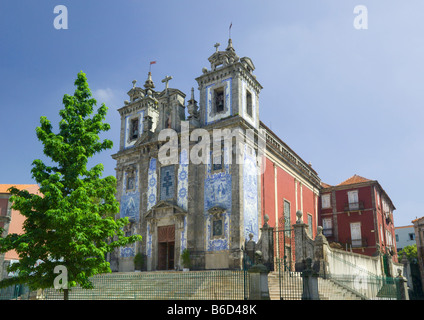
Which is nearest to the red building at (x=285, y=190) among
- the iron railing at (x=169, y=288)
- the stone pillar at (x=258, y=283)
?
the iron railing at (x=169, y=288)

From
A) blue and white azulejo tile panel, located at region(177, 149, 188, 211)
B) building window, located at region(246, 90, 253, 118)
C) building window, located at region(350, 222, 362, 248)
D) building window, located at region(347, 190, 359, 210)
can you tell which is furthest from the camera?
building window, located at region(347, 190, 359, 210)

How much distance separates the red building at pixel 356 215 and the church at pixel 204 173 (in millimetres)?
8848

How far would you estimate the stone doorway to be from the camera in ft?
81.0

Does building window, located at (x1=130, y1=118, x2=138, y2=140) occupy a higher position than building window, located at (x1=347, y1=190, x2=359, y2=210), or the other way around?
building window, located at (x1=130, y1=118, x2=138, y2=140)

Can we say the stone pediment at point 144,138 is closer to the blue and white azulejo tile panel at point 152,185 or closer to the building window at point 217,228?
the blue and white azulejo tile panel at point 152,185

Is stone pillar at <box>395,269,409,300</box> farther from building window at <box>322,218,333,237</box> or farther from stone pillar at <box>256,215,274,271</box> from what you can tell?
building window at <box>322,218,333,237</box>

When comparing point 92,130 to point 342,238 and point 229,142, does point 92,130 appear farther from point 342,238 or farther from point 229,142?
point 342,238

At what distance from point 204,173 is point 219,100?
5.09 m

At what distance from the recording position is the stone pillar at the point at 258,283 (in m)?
13.0

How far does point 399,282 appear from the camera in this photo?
21.8 m

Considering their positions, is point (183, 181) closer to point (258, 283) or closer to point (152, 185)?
point (152, 185)

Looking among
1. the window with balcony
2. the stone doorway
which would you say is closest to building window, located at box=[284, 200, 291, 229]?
the stone doorway

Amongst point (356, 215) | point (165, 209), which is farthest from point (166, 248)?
point (356, 215)

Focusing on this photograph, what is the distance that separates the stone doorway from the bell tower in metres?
7.28
